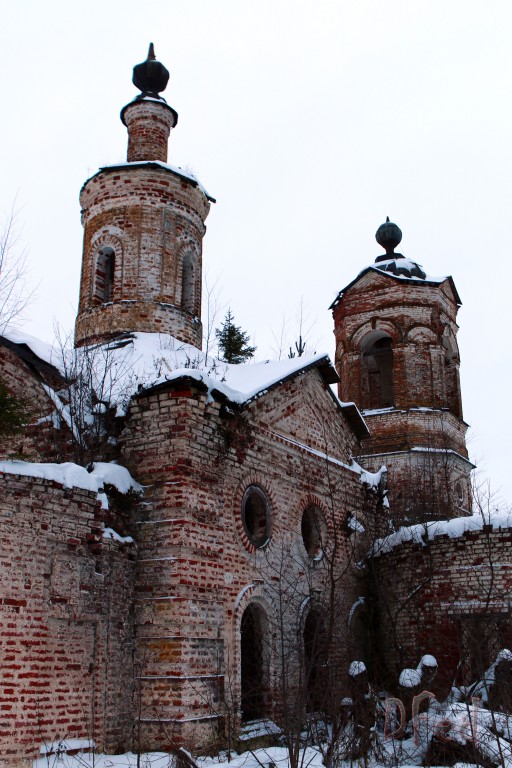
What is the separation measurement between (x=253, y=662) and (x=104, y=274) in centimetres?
725

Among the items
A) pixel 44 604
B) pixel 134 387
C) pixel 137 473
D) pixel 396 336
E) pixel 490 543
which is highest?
pixel 396 336

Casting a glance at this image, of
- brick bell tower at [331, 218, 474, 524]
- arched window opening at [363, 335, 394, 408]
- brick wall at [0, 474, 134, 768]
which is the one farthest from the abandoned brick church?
arched window opening at [363, 335, 394, 408]

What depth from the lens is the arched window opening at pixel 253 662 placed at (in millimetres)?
9727

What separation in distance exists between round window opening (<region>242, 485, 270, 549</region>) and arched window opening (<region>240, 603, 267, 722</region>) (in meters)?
→ 0.90

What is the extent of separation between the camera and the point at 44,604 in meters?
7.59

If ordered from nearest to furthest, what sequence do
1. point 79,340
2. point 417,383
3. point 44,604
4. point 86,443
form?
1. point 44,604
2. point 86,443
3. point 79,340
4. point 417,383

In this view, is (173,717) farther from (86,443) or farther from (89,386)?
(89,386)

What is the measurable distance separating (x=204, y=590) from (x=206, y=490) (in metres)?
1.16

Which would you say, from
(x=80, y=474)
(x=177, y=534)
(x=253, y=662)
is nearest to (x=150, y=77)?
(x=80, y=474)

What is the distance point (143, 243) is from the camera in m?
13.3

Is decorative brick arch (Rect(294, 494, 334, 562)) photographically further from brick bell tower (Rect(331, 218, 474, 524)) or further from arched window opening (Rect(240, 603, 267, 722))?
brick bell tower (Rect(331, 218, 474, 524))

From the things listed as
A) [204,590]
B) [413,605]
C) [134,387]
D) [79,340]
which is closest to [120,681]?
[204,590]

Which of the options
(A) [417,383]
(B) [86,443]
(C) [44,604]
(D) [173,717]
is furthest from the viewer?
(A) [417,383]

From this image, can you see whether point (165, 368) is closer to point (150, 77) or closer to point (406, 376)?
point (150, 77)
